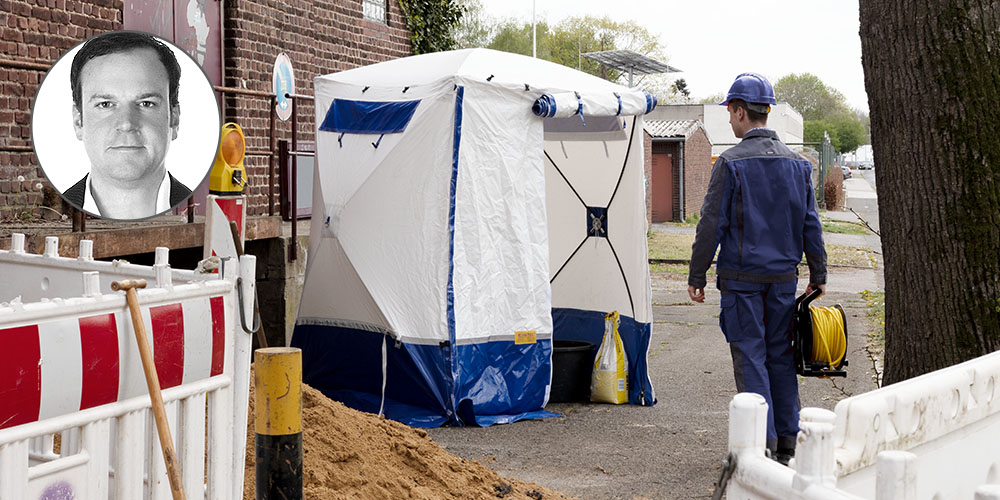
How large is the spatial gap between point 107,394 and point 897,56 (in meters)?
3.41

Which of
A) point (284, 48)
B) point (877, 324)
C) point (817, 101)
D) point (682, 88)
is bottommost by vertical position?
point (877, 324)

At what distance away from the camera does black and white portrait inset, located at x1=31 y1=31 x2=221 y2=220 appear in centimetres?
→ 732

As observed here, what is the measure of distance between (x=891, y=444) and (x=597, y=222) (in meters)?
7.01

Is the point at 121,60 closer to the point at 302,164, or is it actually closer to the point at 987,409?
the point at 302,164

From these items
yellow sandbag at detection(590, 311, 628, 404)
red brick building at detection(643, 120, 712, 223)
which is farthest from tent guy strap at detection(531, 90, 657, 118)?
red brick building at detection(643, 120, 712, 223)

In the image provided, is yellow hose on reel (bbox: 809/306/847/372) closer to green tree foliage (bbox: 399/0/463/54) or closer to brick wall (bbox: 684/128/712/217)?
green tree foliage (bbox: 399/0/463/54)

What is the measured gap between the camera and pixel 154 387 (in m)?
2.69

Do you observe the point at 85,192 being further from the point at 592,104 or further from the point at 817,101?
the point at 817,101

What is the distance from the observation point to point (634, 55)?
3709 centimetres

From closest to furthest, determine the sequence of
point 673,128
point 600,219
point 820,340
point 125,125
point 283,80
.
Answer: point 820,340 → point 125,125 → point 600,219 → point 283,80 → point 673,128

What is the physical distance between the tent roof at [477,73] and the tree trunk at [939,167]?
324cm

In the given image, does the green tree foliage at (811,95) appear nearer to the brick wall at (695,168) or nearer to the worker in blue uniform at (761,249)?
the brick wall at (695,168)

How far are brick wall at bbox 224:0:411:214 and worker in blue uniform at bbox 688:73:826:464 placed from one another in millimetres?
7060

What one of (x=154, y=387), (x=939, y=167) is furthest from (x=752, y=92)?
(x=154, y=387)
